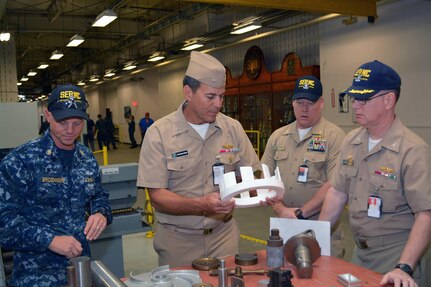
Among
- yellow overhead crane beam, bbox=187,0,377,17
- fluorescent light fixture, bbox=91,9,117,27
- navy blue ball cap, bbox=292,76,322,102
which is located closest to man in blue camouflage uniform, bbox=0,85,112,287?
navy blue ball cap, bbox=292,76,322,102

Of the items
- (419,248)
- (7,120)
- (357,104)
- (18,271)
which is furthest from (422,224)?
(7,120)

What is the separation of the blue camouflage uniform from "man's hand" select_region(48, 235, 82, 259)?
0.03m

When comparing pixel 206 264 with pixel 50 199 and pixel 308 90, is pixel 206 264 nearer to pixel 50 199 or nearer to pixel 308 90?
pixel 50 199

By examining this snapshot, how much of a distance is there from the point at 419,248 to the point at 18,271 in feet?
5.59

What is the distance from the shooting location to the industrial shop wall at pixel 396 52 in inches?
270

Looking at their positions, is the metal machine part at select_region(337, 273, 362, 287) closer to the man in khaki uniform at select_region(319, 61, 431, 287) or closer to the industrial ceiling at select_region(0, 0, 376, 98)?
the man in khaki uniform at select_region(319, 61, 431, 287)

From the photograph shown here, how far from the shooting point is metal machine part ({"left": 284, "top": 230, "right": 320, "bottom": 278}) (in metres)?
1.77

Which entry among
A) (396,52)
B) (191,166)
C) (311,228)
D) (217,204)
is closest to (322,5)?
(396,52)

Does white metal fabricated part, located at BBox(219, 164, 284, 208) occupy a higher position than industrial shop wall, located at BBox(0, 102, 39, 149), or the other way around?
industrial shop wall, located at BBox(0, 102, 39, 149)

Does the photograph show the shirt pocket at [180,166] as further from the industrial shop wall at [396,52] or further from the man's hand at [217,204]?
the industrial shop wall at [396,52]

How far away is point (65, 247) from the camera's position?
1784 millimetres

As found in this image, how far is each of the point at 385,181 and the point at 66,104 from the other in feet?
4.82

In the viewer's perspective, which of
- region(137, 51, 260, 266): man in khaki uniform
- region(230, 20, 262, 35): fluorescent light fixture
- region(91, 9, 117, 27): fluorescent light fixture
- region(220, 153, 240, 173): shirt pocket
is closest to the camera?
region(137, 51, 260, 266): man in khaki uniform

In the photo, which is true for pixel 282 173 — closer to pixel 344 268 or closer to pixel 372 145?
pixel 372 145
